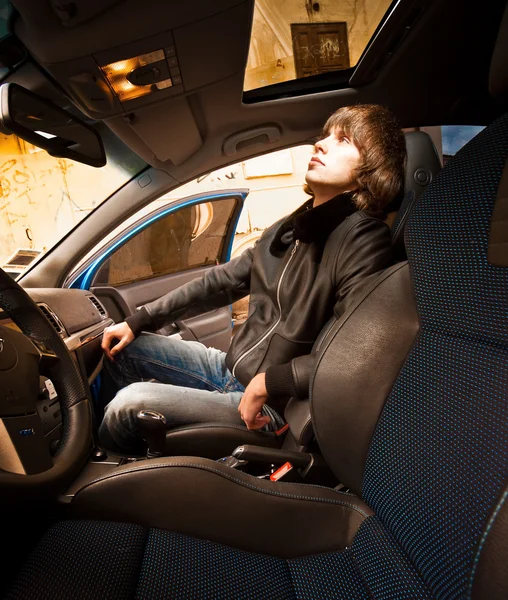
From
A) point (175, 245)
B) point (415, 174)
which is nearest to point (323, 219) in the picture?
point (415, 174)

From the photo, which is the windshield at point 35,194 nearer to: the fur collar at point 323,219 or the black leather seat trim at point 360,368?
the fur collar at point 323,219

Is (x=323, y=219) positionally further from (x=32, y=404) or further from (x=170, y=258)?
(x=170, y=258)

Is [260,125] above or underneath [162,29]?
underneath

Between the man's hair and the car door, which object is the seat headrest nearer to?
the man's hair

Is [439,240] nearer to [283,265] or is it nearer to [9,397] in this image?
[283,265]

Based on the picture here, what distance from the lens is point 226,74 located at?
1.28 metres

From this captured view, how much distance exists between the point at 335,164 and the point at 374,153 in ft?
0.38

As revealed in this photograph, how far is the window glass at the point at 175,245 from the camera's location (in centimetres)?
224

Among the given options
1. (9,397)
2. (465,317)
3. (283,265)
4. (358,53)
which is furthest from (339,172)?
(9,397)

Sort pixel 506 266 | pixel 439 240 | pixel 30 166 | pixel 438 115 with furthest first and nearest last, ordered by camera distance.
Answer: pixel 30 166, pixel 438 115, pixel 439 240, pixel 506 266

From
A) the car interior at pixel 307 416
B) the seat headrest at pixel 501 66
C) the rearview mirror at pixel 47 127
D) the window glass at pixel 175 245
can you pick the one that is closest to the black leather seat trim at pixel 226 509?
the car interior at pixel 307 416

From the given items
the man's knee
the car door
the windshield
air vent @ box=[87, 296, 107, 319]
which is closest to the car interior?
the man's knee

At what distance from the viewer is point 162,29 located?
1.04 m

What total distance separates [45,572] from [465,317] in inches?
30.6
